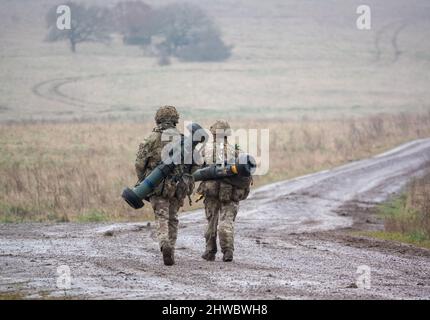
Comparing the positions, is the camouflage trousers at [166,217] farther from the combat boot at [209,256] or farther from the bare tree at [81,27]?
the bare tree at [81,27]

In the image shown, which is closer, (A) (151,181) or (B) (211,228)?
(A) (151,181)

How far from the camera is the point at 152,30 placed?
287ft

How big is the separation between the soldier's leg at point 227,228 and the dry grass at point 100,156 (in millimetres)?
6065

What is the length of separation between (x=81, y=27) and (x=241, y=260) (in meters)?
74.7

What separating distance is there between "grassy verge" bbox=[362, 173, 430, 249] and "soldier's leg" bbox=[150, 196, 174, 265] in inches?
184

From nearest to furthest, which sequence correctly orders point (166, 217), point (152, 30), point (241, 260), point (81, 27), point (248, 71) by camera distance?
1. point (166, 217)
2. point (241, 260)
3. point (248, 71)
4. point (81, 27)
5. point (152, 30)

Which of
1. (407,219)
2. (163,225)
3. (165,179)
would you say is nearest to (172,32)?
(407,219)

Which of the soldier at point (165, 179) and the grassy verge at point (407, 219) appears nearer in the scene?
the soldier at point (165, 179)

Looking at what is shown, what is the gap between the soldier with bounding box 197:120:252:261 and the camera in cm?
1218

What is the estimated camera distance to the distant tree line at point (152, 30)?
274 ft

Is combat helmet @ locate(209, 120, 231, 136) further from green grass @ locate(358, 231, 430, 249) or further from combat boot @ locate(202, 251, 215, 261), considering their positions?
green grass @ locate(358, 231, 430, 249)

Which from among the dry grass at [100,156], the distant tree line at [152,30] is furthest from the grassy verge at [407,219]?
the distant tree line at [152,30]

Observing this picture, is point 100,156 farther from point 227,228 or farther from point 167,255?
point 167,255
